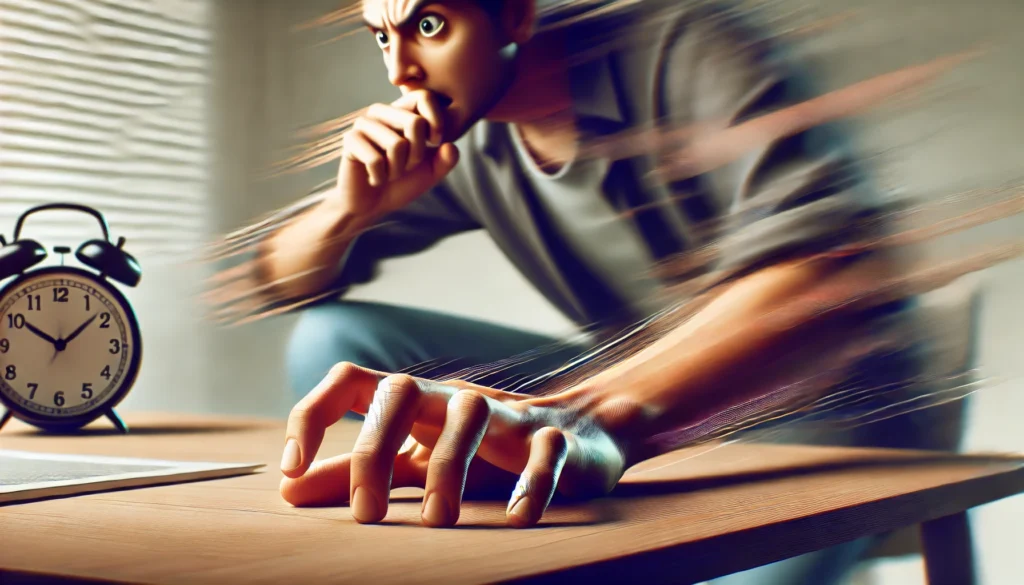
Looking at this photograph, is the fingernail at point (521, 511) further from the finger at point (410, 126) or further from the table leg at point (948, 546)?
the finger at point (410, 126)

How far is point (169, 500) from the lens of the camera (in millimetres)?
627

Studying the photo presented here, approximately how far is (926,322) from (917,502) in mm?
307

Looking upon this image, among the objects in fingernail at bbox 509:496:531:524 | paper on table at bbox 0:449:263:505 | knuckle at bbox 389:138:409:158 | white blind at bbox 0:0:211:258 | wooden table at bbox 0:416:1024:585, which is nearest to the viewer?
wooden table at bbox 0:416:1024:585

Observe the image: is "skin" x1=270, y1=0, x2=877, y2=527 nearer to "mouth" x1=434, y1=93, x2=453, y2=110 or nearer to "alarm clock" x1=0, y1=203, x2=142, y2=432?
"mouth" x1=434, y1=93, x2=453, y2=110

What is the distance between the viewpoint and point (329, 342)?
1.31 meters

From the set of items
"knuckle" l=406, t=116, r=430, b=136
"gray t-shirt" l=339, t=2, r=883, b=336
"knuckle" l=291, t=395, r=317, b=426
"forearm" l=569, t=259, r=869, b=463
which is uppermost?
"knuckle" l=406, t=116, r=430, b=136

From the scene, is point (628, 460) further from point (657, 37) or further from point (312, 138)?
point (312, 138)

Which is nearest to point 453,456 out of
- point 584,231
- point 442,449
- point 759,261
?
point 442,449

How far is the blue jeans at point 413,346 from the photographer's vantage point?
96 centimetres

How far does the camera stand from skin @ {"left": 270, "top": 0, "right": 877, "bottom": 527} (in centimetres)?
56

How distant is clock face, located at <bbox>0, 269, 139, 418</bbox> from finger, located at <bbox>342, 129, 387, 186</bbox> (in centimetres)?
35

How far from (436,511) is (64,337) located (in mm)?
788

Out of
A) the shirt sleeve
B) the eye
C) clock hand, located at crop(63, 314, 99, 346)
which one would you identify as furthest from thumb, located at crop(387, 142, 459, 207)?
clock hand, located at crop(63, 314, 99, 346)

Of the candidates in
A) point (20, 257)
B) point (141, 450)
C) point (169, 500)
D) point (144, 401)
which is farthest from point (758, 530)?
point (144, 401)
